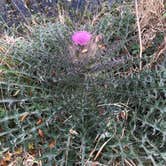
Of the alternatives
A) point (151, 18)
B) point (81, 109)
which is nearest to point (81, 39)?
point (81, 109)

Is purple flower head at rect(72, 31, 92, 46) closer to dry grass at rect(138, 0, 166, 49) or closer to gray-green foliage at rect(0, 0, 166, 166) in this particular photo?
gray-green foliage at rect(0, 0, 166, 166)

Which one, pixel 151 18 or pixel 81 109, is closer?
pixel 81 109

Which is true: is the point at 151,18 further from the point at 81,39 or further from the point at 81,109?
the point at 81,109

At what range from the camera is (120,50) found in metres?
2.91

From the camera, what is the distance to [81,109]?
2.41m

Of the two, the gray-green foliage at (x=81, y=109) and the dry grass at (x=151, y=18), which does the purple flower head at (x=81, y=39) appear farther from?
the dry grass at (x=151, y=18)

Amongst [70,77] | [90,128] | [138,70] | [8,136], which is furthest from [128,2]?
[8,136]

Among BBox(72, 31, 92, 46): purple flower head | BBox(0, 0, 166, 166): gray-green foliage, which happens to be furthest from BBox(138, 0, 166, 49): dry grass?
BBox(72, 31, 92, 46): purple flower head

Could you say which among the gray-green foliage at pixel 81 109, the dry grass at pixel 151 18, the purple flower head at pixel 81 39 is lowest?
the gray-green foliage at pixel 81 109

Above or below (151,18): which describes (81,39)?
below

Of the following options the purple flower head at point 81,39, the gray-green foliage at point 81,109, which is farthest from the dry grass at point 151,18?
the purple flower head at point 81,39

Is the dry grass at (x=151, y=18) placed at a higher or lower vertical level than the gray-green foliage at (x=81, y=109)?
higher

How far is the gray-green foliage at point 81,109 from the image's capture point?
2.34m

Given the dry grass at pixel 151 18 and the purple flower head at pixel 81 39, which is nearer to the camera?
the purple flower head at pixel 81 39
